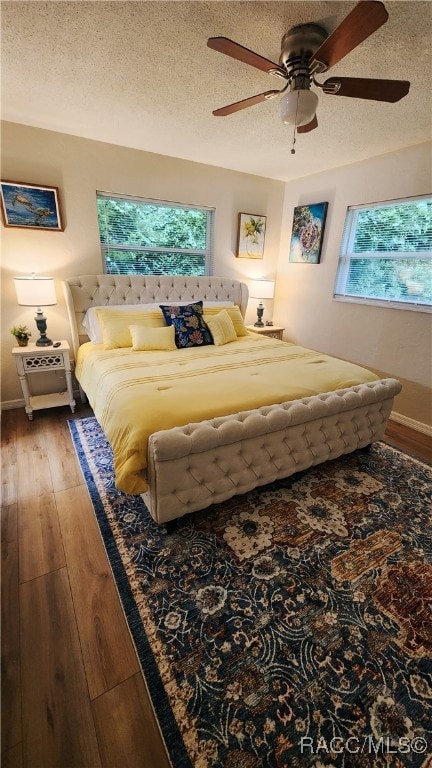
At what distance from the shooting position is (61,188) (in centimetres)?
293

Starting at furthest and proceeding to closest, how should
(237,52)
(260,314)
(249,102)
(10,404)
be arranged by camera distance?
1. (260,314)
2. (10,404)
3. (249,102)
4. (237,52)

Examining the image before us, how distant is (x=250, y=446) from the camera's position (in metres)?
1.78

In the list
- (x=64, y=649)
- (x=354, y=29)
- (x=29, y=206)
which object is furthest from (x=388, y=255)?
(x=64, y=649)

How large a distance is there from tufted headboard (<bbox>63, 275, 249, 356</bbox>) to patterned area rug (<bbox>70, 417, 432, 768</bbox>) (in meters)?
1.79

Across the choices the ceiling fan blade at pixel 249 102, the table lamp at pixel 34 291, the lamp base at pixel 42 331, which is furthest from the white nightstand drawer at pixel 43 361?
the ceiling fan blade at pixel 249 102

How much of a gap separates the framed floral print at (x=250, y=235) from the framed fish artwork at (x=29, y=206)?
6.89 feet

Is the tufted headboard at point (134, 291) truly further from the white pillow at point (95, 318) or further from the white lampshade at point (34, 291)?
the white lampshade at point (34, 291)

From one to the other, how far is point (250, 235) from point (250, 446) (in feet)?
10.7

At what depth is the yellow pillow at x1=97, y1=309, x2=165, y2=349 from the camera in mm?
2836

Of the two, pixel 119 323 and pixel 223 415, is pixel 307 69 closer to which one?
pixel 223 415

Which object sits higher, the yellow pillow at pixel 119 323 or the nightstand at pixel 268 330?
the yellow pillow at pixel 119 323

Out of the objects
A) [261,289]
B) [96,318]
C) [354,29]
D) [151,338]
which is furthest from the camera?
[261,289]

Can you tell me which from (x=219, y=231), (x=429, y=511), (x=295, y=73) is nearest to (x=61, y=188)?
(x=219, y=231)

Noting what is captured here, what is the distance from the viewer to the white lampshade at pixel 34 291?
2.64m
